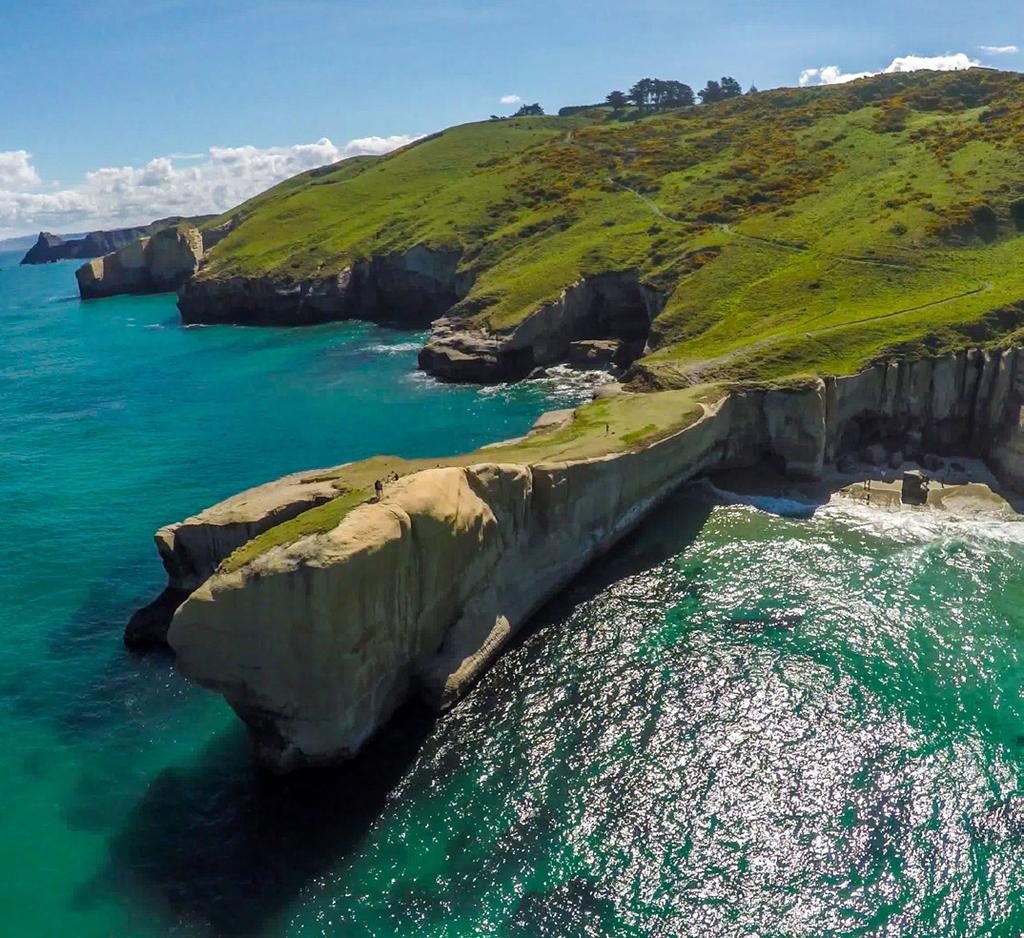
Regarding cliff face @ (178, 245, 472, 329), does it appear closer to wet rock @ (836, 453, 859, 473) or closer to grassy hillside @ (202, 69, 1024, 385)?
grassy hillside @ (202, 69, 1024, 385)

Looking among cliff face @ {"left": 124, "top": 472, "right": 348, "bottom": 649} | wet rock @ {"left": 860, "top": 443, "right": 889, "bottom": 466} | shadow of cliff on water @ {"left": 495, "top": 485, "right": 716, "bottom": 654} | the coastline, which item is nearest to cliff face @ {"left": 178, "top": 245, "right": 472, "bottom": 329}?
the coastline

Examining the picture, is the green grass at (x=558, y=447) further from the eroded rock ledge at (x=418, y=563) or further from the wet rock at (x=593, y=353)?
the wet rock at (x=593, y=353)

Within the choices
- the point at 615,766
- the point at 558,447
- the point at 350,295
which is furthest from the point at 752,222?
the point at 615,766

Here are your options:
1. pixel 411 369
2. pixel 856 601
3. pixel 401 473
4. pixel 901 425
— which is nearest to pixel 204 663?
pixel 401 473

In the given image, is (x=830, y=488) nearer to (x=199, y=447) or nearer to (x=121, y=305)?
(x=199, y=447)

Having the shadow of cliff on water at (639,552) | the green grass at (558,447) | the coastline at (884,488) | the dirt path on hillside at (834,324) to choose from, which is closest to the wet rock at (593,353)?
the dirt path on hillside at (834,324)

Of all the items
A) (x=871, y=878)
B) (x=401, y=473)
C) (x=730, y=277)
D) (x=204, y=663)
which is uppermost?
(x=730, y=277)

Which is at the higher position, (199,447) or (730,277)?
(730,277)
